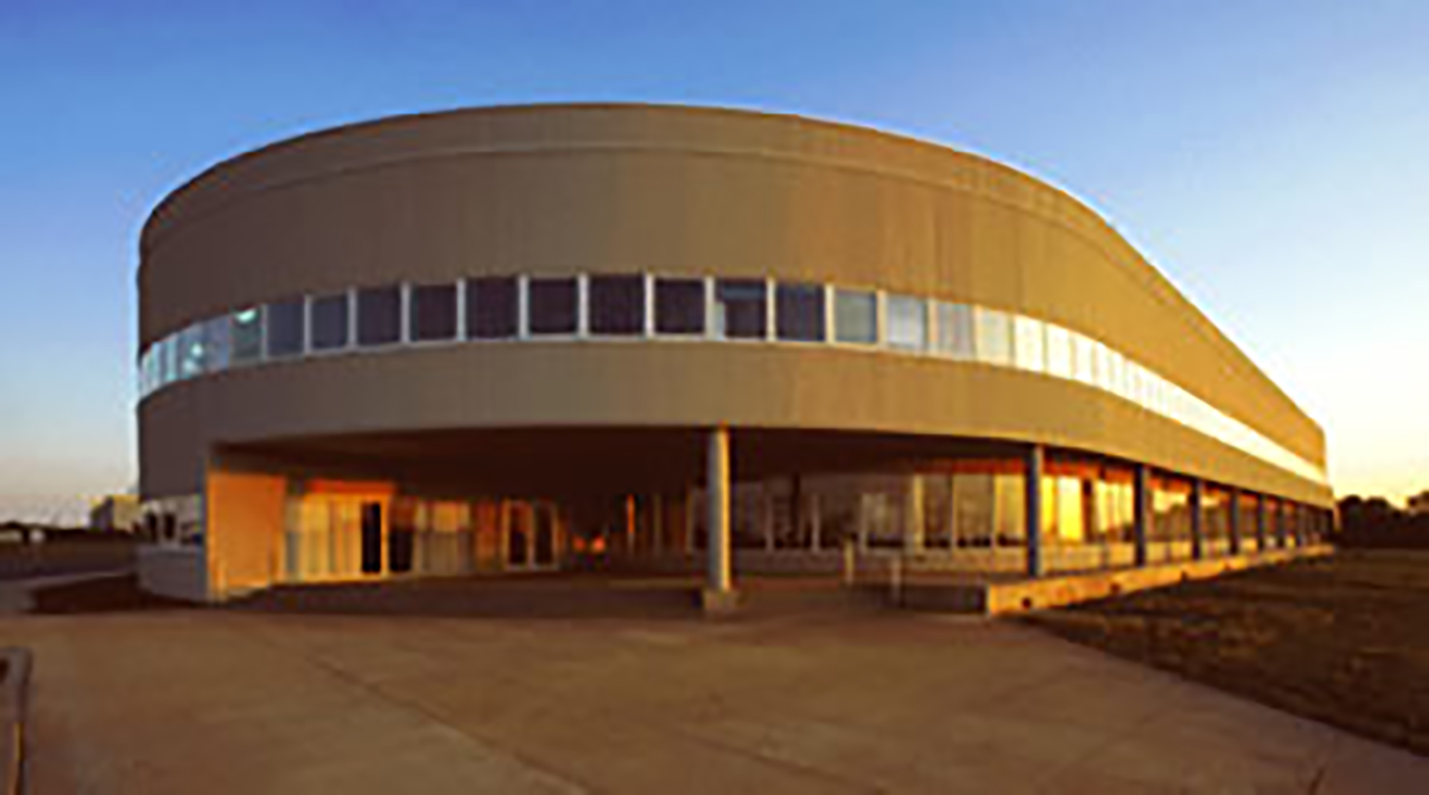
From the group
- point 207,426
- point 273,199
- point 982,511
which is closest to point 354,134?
point 273,199

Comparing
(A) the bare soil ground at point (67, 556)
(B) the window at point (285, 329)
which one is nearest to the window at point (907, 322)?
(B) the window at point (285, 329)

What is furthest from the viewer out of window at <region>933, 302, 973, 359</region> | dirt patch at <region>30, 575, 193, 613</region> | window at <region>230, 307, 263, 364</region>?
dirt patch at <region>30, 575, 193, 613</region>

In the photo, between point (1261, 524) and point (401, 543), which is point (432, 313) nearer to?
point (401, 543)

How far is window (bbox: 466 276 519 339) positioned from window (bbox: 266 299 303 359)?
419cm

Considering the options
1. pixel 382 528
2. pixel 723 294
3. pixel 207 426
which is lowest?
pixel 382 528

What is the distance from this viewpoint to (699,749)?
8969 millimetres

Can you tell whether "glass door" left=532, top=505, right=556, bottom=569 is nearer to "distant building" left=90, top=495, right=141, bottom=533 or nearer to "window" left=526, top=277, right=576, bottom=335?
"window" left=526, top=277, right=576, bottom=335

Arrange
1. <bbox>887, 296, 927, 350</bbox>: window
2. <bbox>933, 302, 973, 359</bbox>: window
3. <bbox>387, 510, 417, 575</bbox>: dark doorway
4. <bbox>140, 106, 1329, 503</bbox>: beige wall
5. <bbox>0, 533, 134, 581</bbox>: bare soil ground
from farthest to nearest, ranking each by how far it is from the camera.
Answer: <bbox>0, 533, 134, 581</bbox>: bare soil ground < <bbox>387, 510, 417, 575</bbox>: dark doorway < <bbox>933, 302, 973, 359</bbox>: window < <bbox>887, 296, 927, 350</bbox>: window < <bbox>140, 106, 1329, 503</bbox>: beige wall

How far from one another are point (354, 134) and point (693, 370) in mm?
8935

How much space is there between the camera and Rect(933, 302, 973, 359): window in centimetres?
2247

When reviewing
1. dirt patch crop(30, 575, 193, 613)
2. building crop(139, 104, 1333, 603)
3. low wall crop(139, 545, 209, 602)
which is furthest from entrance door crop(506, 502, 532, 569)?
dirt patch crop(30, 575, 193, 613)

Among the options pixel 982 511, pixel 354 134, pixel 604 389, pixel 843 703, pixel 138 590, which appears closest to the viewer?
pixel 843 703

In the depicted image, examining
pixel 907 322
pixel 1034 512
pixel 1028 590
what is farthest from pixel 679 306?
pixel 1034 512

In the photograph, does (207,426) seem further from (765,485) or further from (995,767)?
(995,767)
